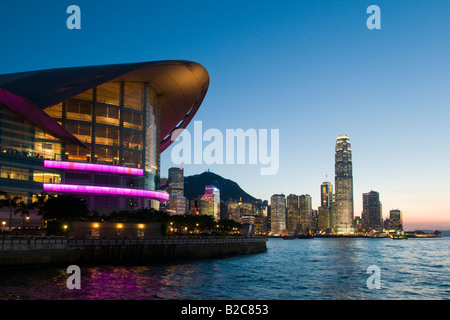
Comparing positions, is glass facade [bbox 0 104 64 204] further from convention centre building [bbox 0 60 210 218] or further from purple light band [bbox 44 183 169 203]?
purple light band [bbox 44 183 169 203]

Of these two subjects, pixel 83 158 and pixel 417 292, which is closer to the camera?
pixel 417 292

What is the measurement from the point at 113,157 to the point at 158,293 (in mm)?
72490

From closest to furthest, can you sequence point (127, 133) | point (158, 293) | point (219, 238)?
point (158, 293), point (219, 238), point (127, 133)

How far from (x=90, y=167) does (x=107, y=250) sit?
36.1m

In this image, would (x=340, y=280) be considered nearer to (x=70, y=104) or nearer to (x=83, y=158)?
(x=83, y=158)

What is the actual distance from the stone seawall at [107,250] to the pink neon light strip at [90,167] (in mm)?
27313

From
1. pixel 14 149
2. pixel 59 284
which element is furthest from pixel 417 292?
pixel 14 149

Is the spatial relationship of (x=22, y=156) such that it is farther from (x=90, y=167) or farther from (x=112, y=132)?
(x=112, y=132)

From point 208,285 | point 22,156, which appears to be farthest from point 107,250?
point 22,156

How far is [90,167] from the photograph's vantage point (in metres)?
98.8

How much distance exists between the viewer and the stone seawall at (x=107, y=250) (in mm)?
50812

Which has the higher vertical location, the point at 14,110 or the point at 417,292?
the point at 14,110

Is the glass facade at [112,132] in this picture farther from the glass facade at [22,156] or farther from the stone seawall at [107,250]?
the stone seawall at [107,250]

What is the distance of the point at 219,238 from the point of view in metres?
92.0
